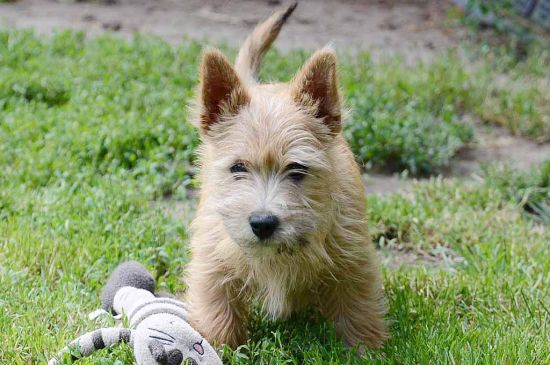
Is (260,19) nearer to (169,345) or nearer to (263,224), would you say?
(263,224)

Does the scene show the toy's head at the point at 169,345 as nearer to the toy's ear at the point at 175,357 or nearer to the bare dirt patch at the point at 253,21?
the toy's ear at the point at 175,357

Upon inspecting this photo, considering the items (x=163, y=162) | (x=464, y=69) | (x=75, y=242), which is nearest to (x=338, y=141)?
(x=75, y=242)

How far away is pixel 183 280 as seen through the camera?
4.45m

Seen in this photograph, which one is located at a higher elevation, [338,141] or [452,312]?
[338,141]

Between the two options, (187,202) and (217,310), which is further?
(187,202)

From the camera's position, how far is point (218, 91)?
3.92 m

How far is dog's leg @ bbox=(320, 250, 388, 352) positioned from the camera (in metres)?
3.97

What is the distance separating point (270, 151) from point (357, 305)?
3.06ft

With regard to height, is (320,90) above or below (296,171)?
above

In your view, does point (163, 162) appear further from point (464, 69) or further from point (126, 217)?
point (464, 69)

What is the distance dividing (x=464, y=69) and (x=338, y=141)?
4954mm

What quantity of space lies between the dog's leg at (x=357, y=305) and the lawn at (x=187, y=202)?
4.3 inches

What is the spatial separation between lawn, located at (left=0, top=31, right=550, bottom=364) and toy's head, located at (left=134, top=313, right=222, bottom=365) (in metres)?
0.20

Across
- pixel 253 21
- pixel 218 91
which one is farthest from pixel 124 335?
pixel 253 21
